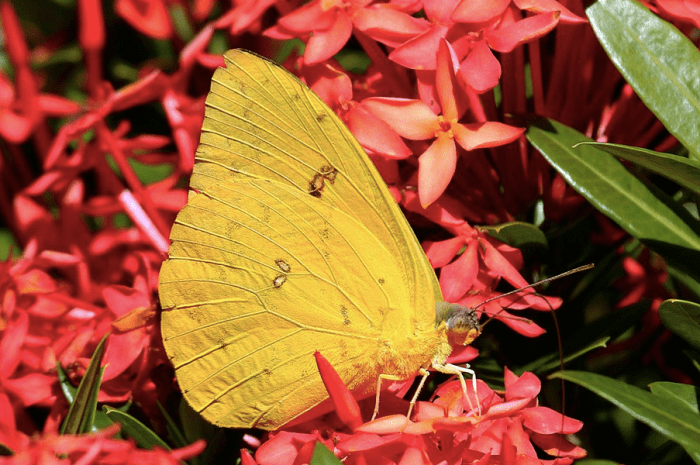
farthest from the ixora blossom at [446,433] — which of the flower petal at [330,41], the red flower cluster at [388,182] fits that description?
the flower petal at [330,41]

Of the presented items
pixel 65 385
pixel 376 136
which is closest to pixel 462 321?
pixel 376 136

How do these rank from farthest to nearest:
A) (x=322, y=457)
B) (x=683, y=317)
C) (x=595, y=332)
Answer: (x=595, y=332), (x=683, y=317), (x=322, y=457)

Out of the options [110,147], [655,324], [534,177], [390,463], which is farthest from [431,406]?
[110,147]

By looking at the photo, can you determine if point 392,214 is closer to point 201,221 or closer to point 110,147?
point 201,221

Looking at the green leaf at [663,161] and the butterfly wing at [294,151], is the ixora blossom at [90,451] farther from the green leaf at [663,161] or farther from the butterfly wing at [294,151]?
the green leaf at [663,161]

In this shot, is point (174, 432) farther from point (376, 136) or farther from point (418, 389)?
point (376, 136)
